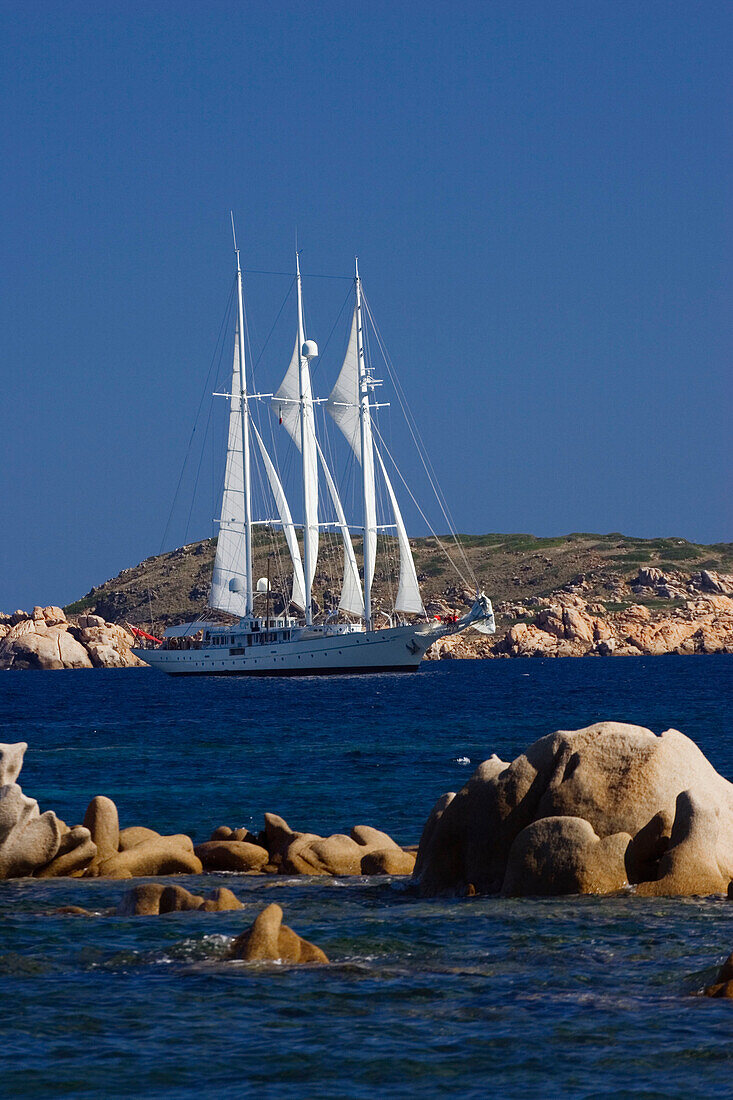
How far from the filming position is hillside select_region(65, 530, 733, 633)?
150m

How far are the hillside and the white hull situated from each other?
144 ft

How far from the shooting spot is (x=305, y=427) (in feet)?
306

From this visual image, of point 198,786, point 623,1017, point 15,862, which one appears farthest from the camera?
point 198,786

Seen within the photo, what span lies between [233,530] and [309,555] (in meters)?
5.78

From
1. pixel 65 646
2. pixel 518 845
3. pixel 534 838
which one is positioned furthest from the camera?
pixel 65 646

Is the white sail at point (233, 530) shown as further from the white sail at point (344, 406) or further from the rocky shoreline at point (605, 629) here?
the rocky shoreline at point (605, 629)

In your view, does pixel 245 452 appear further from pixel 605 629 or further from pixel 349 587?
pixel 605 629

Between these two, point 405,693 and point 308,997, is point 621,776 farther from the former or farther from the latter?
point 405,693

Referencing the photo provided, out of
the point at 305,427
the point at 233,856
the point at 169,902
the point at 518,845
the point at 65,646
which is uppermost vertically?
the point at 305,427

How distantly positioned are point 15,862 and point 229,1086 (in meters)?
8.61

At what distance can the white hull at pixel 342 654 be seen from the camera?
91125 mm

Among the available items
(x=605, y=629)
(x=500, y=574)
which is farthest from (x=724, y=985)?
(x=500, y=574)

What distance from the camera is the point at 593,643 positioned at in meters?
134

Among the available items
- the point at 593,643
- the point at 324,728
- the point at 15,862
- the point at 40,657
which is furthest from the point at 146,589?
the point at 15,862
